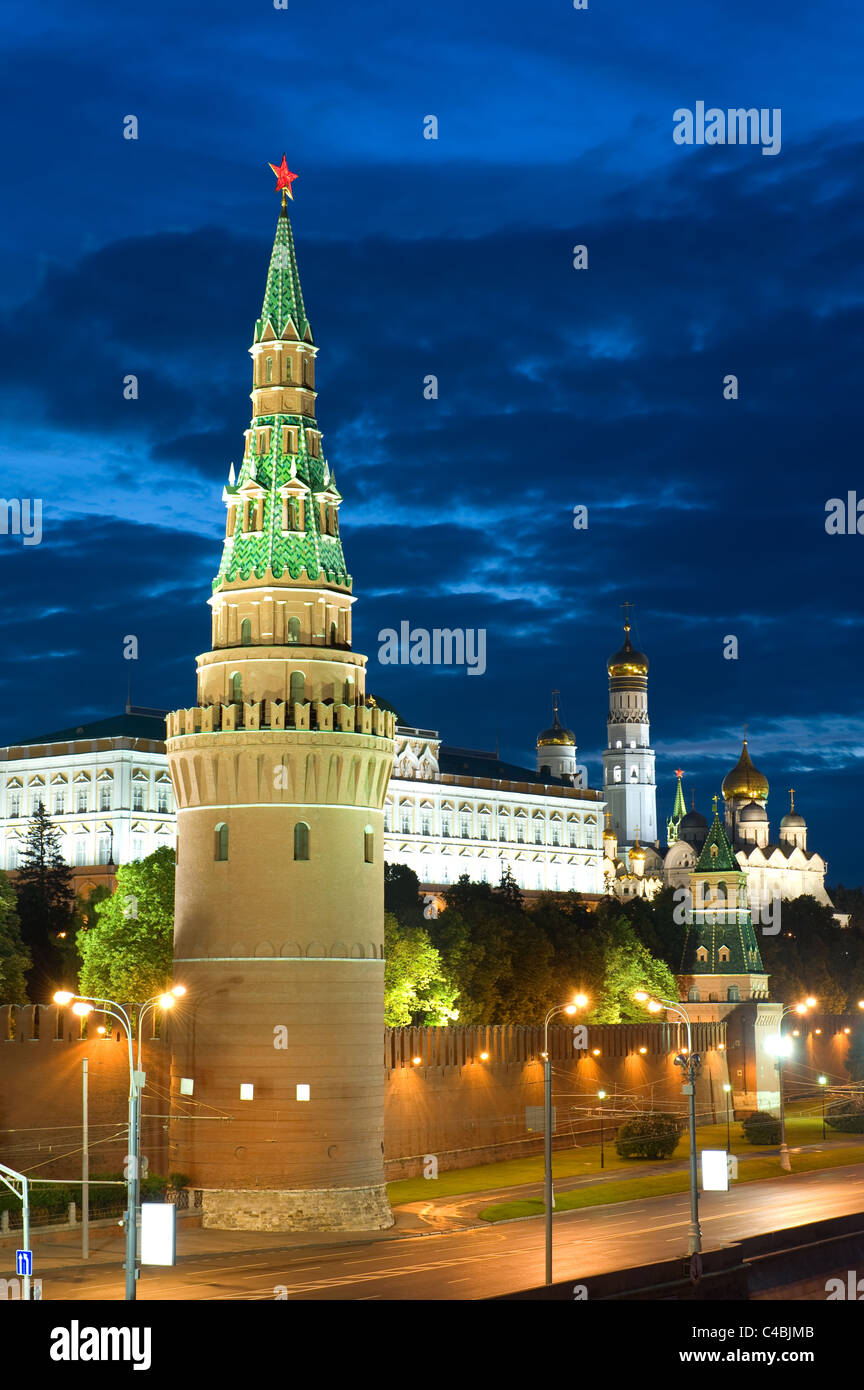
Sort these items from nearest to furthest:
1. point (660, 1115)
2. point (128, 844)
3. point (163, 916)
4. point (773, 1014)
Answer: point (163, 916) < point (660, 1115) < point (773, 1014) < point (128, 844)

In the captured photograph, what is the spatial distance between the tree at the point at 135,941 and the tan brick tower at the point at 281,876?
12880 millimetres

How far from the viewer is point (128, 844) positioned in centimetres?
17175

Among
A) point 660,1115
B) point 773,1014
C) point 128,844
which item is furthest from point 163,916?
point 128,844

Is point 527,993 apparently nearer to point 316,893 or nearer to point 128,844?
point 316,893

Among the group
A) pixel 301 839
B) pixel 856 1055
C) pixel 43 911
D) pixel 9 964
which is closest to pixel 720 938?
pixel 856 1055

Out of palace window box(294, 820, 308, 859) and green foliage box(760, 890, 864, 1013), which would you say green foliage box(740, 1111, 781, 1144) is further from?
palace window box(294, 820, 308, 859)

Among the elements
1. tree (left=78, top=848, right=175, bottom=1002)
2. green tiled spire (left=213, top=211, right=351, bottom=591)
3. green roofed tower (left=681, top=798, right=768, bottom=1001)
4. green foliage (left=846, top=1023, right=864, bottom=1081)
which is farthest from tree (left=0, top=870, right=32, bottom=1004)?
green foliage (left=846, top=1023, right=864, bottom=1081)

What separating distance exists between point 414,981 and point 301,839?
116 feet

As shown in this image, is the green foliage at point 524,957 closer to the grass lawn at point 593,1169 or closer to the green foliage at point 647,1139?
the grass lawn at point 593,1169

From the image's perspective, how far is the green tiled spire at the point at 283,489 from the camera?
67.9 m

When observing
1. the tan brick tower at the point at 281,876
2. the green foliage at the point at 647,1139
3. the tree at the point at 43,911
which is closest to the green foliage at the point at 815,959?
the green foliage at the point at 647,1139

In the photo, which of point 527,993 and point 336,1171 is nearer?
point 336,1171

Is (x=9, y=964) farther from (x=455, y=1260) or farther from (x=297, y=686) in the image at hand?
(x=455, y=1260)

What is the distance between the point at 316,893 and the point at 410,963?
34.2m
